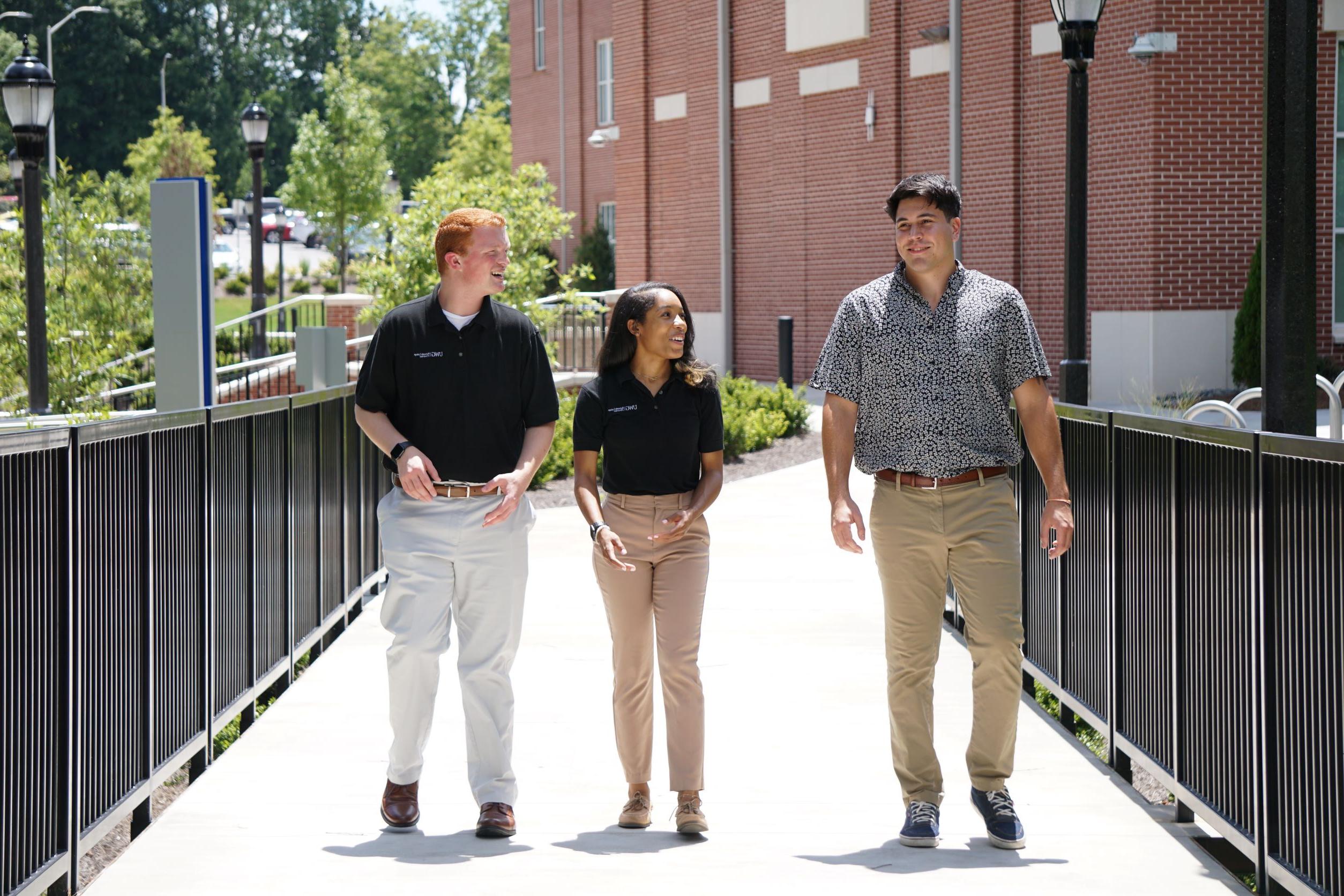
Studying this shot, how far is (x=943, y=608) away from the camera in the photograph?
18.0 ft

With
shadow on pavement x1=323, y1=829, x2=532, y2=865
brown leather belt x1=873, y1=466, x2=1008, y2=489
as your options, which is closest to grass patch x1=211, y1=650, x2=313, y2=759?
shadow on pavement x1=323, y1=829, x2=532, y2=865

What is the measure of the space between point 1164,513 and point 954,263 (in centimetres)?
123

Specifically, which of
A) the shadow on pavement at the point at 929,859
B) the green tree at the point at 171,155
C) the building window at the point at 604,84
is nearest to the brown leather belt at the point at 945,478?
the shadow on pavement at the point at 929,859

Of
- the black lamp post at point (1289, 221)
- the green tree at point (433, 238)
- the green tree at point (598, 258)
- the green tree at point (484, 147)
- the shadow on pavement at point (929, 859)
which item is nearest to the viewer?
the shadow on pavement at point (929, 859)

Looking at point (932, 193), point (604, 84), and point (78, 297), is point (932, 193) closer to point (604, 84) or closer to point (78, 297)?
point (78, 297)

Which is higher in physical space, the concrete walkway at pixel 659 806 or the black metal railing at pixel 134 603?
the black metal railing at pixel 134 603

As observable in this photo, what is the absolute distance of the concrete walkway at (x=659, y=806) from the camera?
199 inches

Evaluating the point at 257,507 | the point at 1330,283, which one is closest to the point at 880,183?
the point at 1330,283

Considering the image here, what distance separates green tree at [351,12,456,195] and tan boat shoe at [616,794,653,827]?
71154 millimetres

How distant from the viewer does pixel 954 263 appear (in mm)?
5574

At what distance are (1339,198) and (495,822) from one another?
19280 mm

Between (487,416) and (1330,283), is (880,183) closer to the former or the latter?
(1330,283)

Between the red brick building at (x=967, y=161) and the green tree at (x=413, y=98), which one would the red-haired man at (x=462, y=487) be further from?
the green tree at (x=413, y=98)

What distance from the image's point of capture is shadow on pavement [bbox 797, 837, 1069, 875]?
521 cm
